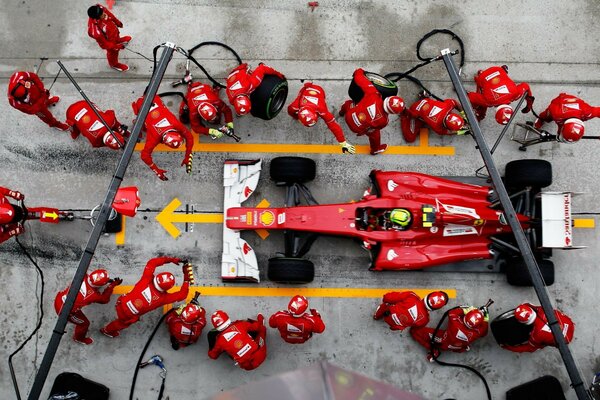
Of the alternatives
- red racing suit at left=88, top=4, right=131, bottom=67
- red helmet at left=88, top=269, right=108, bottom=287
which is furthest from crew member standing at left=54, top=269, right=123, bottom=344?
red racing suit at left=88, top=4, right=131, bottom=67

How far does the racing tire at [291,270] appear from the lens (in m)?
7.30

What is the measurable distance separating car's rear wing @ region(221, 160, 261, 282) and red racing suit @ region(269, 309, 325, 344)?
0.82 m

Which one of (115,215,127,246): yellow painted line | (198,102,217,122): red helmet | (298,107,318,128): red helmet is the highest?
(198,102,217,122): red helmet

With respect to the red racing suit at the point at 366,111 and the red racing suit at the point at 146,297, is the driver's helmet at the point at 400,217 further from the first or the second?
the red racing suit at the point at 146,297

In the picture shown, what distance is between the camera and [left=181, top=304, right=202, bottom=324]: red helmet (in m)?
6.79

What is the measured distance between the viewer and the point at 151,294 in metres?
6.83

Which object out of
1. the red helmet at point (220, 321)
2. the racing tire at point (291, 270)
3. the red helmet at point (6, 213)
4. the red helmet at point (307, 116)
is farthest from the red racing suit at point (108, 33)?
the red helmet at point (220, 321)

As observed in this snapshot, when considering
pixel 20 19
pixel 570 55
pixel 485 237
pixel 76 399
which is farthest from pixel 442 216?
pixel 20 19

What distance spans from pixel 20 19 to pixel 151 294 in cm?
467

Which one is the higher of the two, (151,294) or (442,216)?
(442,216)

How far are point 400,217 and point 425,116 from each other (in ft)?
4.84

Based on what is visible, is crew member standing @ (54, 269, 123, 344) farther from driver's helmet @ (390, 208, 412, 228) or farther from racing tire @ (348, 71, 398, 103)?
racing tire @ (348, 71, 398, 103)

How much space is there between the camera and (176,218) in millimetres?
7961

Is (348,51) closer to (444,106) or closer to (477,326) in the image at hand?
(444,106)
